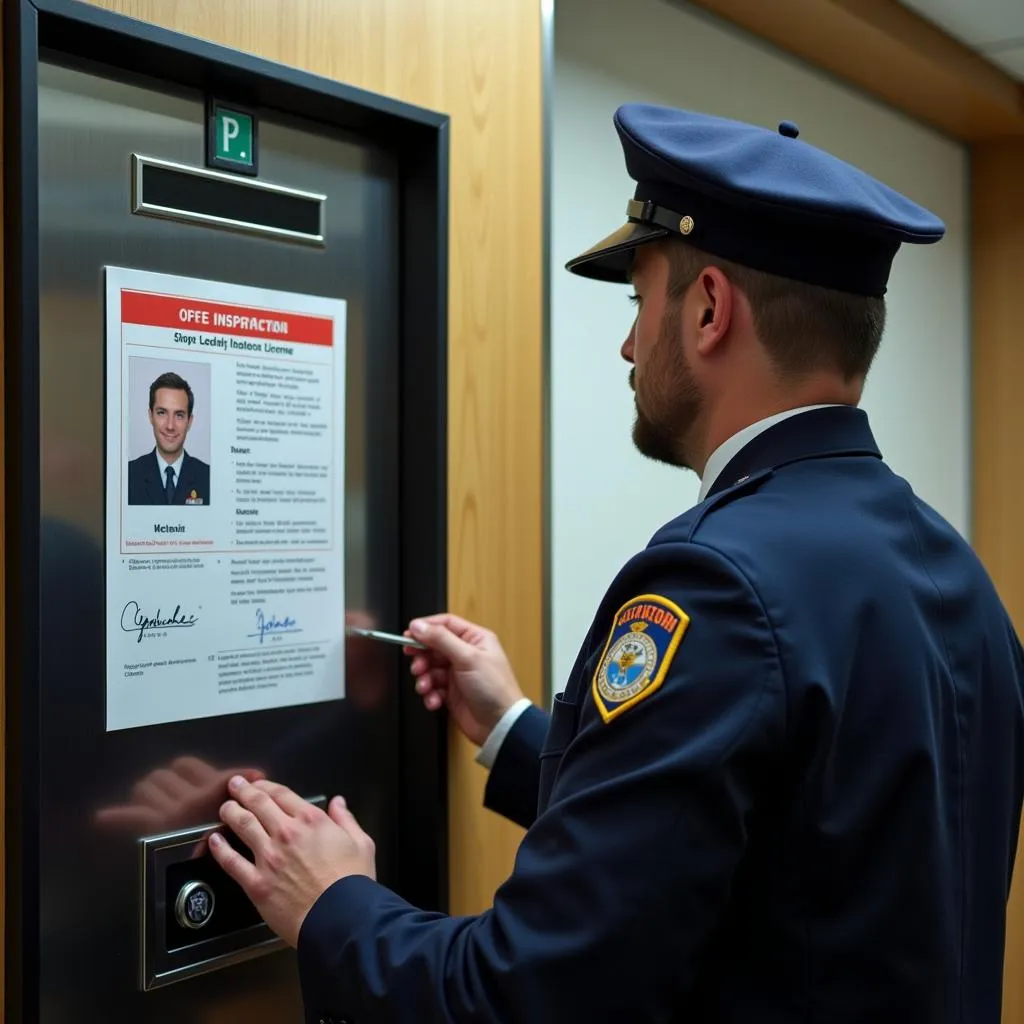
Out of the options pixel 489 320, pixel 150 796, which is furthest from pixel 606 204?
pixel 150 796

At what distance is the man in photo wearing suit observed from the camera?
1.27 metres

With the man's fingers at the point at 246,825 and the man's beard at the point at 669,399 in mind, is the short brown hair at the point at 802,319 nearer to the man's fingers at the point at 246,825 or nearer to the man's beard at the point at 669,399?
the man's beard at the point at 669,399

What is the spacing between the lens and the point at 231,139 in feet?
4.46

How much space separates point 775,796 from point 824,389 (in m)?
0.41

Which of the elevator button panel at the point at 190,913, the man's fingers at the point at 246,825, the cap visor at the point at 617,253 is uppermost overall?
the cap visor at the point at 617,253

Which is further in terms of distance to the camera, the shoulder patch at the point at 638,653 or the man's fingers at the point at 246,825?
the man's fingers at the point at 246,825

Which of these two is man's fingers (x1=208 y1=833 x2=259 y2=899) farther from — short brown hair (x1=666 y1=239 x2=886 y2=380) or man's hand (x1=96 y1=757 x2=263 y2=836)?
short brown hair (x1=666 y1=239 x2=886 y2=380)

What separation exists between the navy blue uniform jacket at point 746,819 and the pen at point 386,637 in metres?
0.46

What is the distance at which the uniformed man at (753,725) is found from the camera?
888 mm

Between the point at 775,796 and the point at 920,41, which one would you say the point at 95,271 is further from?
the point at 920,41

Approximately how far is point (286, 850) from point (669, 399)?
65 centimetres
